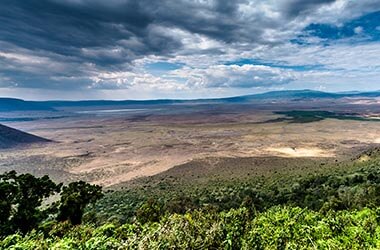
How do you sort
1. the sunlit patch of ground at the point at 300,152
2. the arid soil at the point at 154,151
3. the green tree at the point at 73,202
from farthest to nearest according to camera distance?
the sunlit patch of ground at the point at 300,152
the arid soil at the point at 154,151
the green tree at the point at 73,202

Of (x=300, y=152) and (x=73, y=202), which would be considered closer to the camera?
(x=73, y=202)

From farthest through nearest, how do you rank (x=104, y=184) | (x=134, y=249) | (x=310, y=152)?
1. (x=310, y=152)
2. (x=104, y=184)
3. (x=134, y=249)

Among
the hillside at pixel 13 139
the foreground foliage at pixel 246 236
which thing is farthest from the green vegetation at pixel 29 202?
the hillside at pixel 13 139

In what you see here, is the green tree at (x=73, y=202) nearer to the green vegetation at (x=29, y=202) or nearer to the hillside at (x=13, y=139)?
the green vegetation at (x=29, y=202)

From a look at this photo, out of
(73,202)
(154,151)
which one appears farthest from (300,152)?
(73,202)

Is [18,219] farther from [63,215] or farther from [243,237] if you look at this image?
[243,237]

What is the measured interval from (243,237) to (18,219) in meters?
11.1

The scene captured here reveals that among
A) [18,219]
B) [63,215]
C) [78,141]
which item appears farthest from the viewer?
[78,141]

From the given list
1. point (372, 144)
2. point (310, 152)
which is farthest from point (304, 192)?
point (372, 144)

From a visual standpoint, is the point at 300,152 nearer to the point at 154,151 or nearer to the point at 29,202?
the point at 154,151

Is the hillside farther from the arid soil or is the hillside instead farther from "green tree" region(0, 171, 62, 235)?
"green tree" region(0, 171, 62, 235)

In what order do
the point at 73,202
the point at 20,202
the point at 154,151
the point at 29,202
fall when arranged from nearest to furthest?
the point at 20,202 → the point at 29,202 → the point at 73,202 → the point at 154,151

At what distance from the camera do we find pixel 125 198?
1254 inches

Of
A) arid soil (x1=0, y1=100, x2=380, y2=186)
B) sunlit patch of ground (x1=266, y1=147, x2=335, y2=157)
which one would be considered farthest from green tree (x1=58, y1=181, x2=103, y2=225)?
sunlit patch of ground (x1=266, y1=147, x2=335, y2=157)
